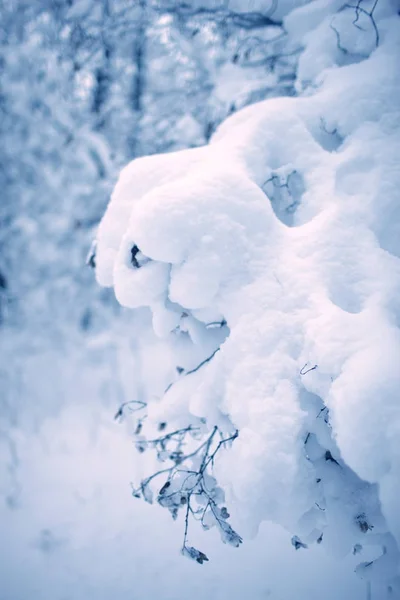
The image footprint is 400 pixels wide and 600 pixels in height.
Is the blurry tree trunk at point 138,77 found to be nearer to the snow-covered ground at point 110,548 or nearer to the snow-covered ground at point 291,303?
the snow-covered ground at point 291,303

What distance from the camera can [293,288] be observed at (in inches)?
64.6

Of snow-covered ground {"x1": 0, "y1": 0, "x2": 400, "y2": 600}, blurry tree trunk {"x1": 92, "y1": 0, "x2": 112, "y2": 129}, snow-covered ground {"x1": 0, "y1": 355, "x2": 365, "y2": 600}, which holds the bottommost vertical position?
snow-covered ground {"x1": 0, "y1": 355, "x2": 365, "y2": 600}

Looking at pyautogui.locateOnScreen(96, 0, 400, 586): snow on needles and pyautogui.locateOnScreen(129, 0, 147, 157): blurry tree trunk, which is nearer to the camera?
pyautogui.locateOnScreen(96, 0, 400, 586): snow on needles

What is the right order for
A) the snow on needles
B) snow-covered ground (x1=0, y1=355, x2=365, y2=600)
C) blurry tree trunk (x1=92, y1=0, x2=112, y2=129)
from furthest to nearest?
blurry tree trunk (x1=92, y1=0, x2=112, y2=129)
snow-covered ground (x1=0, y1=355, x2=365, y2=600)
the snow on needles

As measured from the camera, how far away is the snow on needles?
1369 mm

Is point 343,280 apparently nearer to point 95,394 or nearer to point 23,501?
point 23,501

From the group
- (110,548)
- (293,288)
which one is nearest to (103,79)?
(293,288)

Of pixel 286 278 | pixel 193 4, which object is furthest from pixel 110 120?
pixel 286 278

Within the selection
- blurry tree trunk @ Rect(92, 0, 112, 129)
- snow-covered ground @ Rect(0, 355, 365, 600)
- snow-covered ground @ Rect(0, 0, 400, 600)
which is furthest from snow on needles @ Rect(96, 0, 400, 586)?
blurry tree trunk @ Rect(92, 0, 112, 129)

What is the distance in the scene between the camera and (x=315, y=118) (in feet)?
7.25

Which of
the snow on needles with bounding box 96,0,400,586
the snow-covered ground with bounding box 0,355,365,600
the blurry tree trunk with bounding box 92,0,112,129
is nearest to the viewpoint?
the snow on needles with bounding box 96,0,400,586

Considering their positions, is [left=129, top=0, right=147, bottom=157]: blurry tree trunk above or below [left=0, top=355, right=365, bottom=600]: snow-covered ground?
above

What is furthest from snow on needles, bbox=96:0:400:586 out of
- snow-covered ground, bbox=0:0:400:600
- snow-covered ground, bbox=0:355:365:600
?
snow-covered ground, bbox=0:355:365:600

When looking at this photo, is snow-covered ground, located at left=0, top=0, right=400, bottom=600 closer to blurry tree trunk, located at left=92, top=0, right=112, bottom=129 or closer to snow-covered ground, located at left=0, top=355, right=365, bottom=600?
snow-covered ground, located at left=0, top=355, right=365, bottom=600
